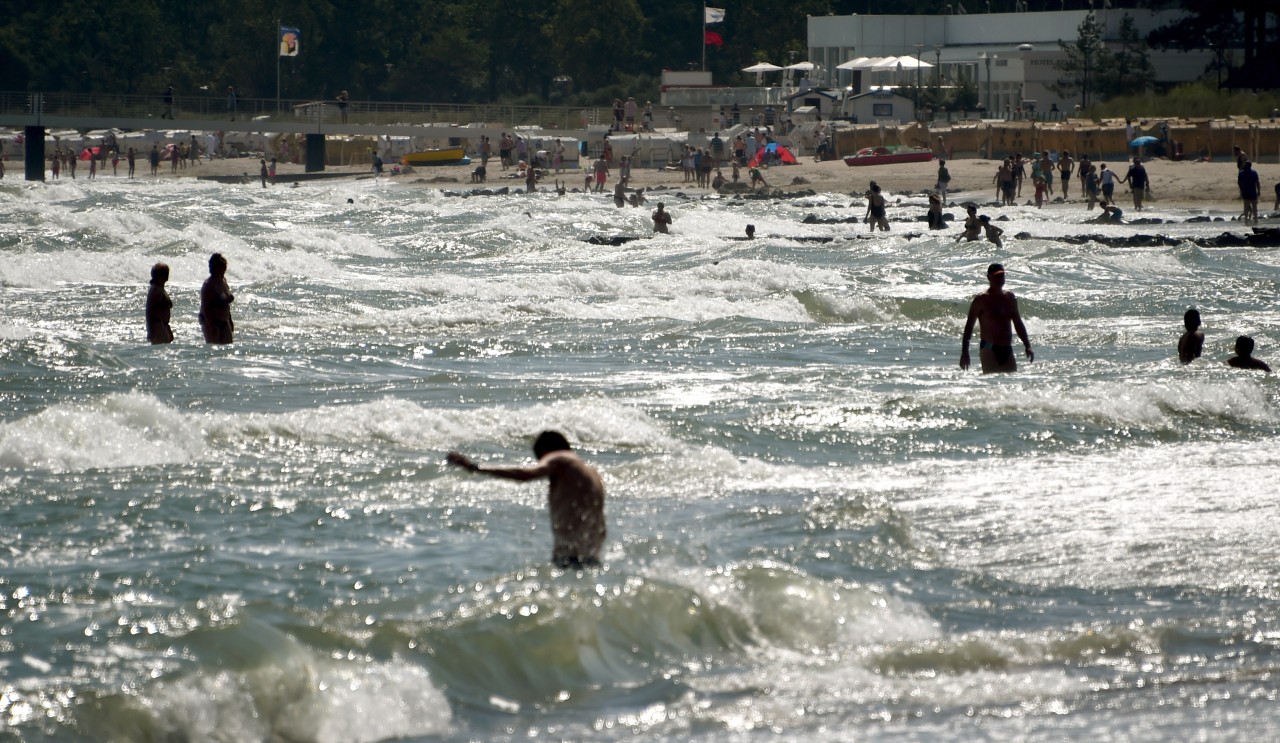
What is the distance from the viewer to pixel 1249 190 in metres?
31.5

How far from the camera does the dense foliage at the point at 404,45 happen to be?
78875 mm

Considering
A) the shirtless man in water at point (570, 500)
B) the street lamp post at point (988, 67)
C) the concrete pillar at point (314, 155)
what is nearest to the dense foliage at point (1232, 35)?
the street lamp post at point (988, 67)

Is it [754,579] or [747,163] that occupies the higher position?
[747,163]

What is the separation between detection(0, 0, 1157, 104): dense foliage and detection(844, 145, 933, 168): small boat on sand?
86.9 feet

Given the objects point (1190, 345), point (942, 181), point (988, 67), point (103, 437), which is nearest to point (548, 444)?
point (103, 437)

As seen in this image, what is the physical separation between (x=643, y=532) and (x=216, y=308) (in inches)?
302

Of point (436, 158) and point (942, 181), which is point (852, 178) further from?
point (436, 158)

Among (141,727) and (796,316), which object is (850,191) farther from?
(141,727)

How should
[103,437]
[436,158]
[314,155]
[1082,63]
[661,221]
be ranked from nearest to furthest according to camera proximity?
[103,437]
[661,221]
[1082,63]
[436,158]
[314,155]

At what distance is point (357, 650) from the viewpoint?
711 centimetres

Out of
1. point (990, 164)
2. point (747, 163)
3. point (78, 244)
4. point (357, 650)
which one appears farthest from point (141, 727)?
point (747, 163)

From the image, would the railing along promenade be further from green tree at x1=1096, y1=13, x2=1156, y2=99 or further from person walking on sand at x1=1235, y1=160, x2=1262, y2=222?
person walking on sand at x1=1235, y1=160, x2=1262, y2=222

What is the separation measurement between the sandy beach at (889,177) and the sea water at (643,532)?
63.2 ft

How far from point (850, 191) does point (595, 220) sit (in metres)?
9.63
